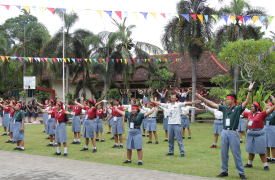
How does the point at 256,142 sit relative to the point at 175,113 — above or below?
below

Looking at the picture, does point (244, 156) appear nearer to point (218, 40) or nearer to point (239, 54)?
point (239, 54)

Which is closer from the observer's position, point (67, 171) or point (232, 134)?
point (232, 134)

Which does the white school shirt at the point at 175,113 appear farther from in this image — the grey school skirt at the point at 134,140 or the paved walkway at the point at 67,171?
the paved walkway at the point at 67,171

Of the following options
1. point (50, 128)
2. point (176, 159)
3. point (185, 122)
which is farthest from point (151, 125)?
point (50, 128)

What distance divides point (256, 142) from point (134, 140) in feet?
9.93

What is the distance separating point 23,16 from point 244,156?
50.9 m

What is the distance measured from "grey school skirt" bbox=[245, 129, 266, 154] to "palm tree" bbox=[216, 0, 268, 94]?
42.0 ft

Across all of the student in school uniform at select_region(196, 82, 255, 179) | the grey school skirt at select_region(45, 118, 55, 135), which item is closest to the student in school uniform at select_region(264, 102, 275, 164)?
the student in school uniform at select_region(196, 82, 255, 179)

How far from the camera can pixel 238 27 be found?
20781 mm

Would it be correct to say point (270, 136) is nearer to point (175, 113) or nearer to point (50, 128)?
point (175, 113)

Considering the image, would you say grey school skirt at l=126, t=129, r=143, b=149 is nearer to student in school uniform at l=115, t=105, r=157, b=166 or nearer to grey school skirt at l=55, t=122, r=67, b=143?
student in school uniform at l=115, t=105, r=157, b=166

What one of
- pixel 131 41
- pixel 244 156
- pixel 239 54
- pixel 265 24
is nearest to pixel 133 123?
pixel 244 156

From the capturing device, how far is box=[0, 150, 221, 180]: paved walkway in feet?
20.3

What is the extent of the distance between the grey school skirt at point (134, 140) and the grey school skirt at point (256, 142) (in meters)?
2.73
